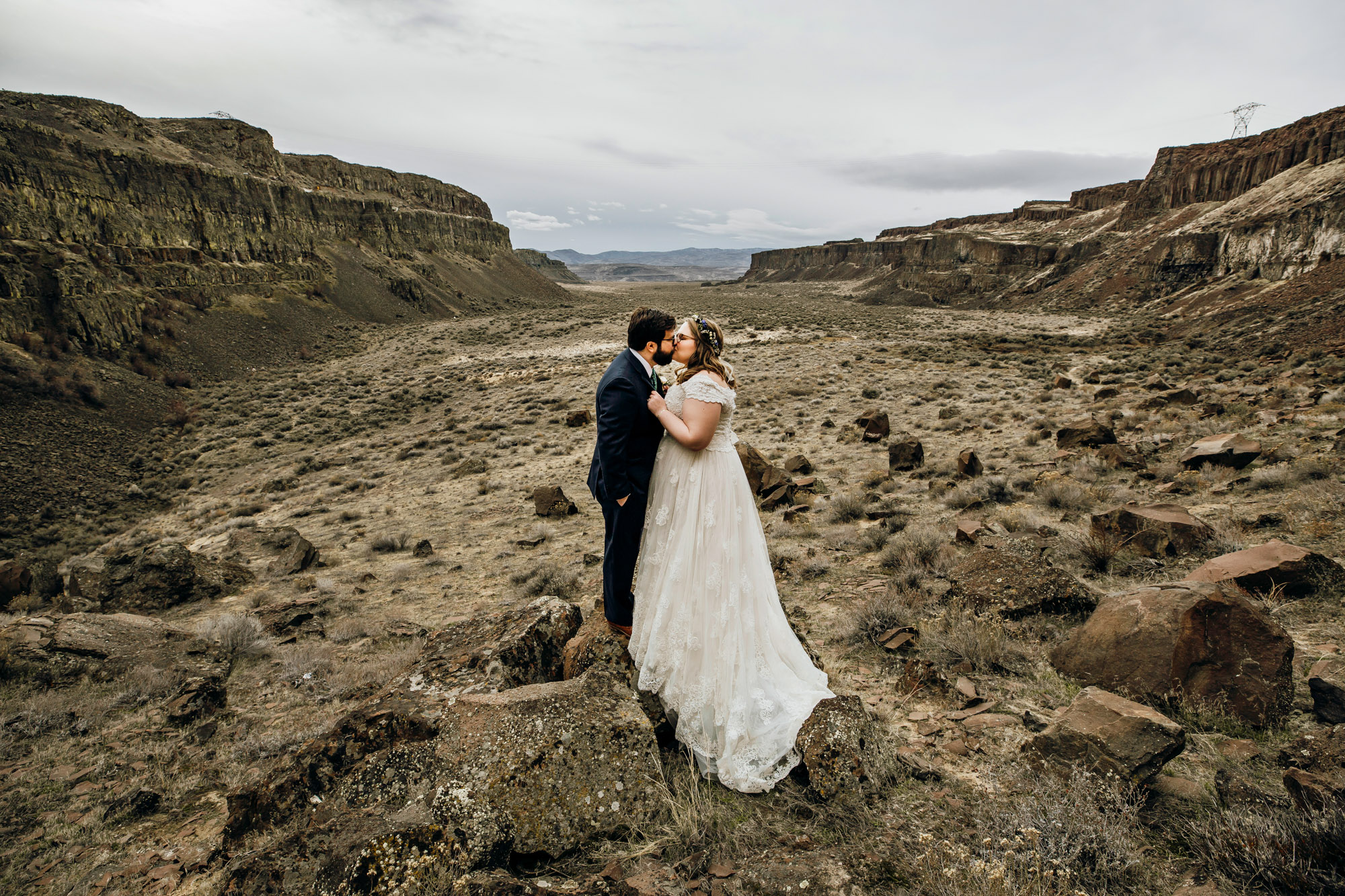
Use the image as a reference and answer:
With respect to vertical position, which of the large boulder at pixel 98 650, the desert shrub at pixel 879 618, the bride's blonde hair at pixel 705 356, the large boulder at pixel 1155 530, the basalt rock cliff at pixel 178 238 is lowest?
the large boulder at pixel 98 650

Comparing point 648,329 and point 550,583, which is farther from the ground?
point 648,329

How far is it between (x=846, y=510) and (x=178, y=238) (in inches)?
1710

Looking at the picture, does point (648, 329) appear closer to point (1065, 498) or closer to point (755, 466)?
point (1065, 498)

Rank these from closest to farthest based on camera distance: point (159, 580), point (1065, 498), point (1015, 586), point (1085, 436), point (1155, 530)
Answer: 1. point (1015, 586)
2. point (1155, 530)
3. point (1065, 498)
4. point (159, 580)
5. point (1085, 436)

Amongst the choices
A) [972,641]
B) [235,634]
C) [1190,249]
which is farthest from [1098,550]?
[1190,249]

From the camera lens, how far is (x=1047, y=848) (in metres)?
2.26

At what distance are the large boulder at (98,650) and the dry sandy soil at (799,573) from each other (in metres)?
0.23

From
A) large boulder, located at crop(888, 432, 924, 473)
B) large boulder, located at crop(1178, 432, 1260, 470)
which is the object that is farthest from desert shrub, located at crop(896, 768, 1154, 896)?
large boulder, located at crop(888, 432, 924, 473)

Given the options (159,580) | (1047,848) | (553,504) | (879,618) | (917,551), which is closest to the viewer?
(1047,848)

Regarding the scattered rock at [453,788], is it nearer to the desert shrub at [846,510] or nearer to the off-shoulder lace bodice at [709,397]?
the off-shoulder lace bodice at [709,397]

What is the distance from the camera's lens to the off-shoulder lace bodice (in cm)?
326

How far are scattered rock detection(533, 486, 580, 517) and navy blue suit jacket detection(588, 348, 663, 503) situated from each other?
23.7ft

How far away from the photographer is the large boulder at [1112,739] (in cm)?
258

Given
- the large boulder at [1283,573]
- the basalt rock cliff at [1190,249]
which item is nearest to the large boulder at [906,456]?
the large boulder at [1283,573]
